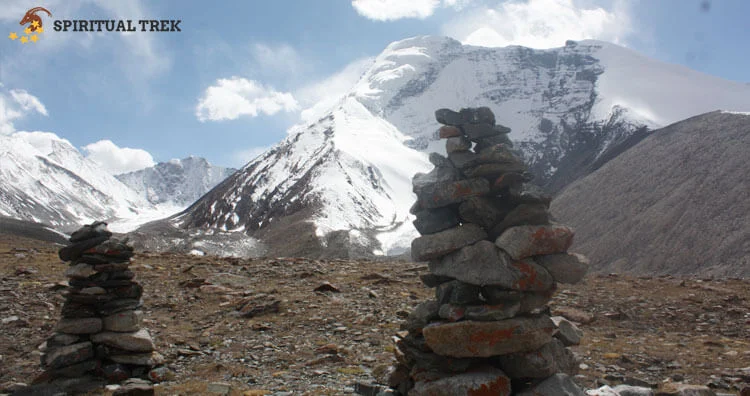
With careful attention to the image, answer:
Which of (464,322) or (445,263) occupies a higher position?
(445,263)

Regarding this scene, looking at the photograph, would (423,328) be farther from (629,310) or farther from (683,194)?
(683,194)

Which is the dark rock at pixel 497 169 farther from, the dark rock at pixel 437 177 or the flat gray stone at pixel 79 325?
the flat gray stone at pixel 79 325

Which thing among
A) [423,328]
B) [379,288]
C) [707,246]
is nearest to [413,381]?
[423,328]

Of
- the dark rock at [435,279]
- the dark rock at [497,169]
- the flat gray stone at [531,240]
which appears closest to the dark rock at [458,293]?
the dark rock at [435,279]

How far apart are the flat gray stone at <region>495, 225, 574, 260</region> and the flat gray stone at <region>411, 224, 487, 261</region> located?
58cm

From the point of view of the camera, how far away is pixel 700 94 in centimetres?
15300

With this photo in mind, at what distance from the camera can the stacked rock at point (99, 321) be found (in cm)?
1291

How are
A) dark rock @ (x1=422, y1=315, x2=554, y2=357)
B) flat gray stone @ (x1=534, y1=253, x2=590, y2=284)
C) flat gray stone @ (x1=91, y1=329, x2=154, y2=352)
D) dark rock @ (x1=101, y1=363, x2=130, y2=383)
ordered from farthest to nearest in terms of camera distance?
1. flat gray stone @ (x1=91, y1=329, x2=154, y2=352)
2. dark rock @ (x1=101, y1=363, x2=130, y2=383)
3. flat gray stone @ (x1=534, y1=253, x2=590, y2=284)
4. dark rock @ (x1=422, y1=315, x2=554, y2=357)

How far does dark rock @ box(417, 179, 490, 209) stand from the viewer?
444 inches

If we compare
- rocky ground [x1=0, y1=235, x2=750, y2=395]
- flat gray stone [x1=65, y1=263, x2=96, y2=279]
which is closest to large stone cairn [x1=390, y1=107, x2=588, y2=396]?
rocky ground [x1=0, y1=235, x2=750, y2=395]

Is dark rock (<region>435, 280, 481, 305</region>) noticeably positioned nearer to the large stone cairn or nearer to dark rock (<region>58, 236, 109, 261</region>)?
the large stone cairn

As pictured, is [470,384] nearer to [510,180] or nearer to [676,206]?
[510,180]

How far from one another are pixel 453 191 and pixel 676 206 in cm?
6721

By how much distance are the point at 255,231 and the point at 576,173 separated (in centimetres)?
10579
